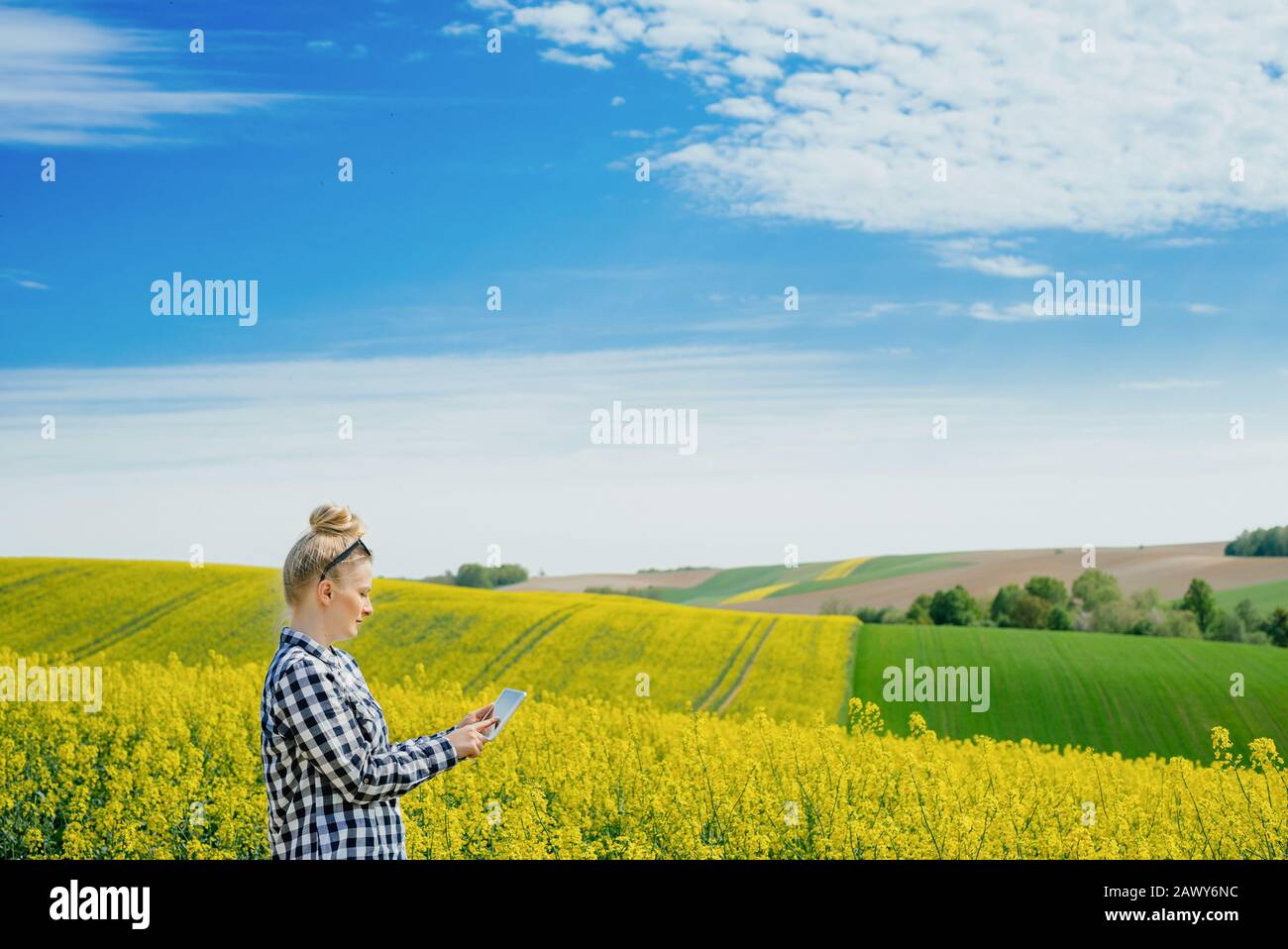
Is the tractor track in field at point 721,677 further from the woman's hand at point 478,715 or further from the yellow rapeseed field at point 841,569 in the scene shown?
the yellow rapeseed field at point 841,569

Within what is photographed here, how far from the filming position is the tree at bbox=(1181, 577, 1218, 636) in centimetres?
2886

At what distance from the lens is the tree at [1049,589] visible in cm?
2986

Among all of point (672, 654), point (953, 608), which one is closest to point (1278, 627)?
point (953, 608)

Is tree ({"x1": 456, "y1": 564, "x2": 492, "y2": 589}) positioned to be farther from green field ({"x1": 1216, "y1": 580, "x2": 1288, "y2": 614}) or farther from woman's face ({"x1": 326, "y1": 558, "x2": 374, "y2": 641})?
woman's face ({"x1": 326, "y1": 558, "x2": 374, "y2": 641})

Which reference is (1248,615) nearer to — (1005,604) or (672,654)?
(1005,604)

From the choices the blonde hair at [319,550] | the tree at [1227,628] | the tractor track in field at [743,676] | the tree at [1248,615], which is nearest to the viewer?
the blonde hair at [319,550]

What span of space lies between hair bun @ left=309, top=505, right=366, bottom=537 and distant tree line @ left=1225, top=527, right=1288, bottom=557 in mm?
33610

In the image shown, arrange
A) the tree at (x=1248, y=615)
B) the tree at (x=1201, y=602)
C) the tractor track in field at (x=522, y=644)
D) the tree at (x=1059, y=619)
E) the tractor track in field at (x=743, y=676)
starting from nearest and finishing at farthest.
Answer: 1. the tractor track in field at (x=743, y=676)
2. the tractor track in field at (x=522, y=644)
3. the tree at (x=1248, y=615)
4. the tree at (x=1059, y=619)
5. the tree at (x=1201, y=602)

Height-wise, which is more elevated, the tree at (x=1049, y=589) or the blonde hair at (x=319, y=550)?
the blonde hair at (x=319, y=550)

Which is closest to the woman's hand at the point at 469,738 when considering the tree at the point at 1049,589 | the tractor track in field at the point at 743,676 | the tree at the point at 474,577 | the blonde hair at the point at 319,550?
the blonde hair at the point at 319,550

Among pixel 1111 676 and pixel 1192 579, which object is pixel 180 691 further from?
pixel 1192 579

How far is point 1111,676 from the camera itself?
68.9 feet

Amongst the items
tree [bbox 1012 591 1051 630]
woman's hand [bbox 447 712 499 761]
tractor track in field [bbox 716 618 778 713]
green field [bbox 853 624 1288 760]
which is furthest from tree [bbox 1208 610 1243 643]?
woman's hand [bbox 447 712 499 761]
